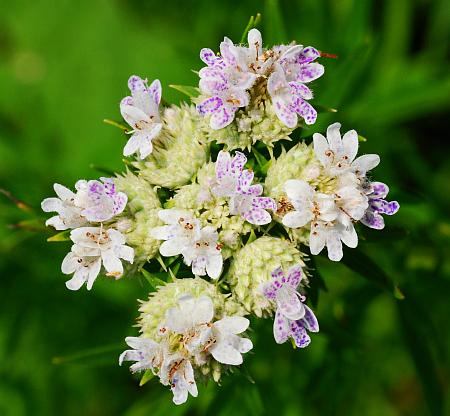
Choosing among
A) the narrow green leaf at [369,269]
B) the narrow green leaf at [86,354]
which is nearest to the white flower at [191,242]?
the narrow green leaf at [369,269]

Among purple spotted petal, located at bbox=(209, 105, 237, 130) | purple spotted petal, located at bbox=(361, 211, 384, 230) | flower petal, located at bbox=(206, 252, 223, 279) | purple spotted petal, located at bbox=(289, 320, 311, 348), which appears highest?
purple spotted petal, located at bbox=(209, 105, 237, 130)

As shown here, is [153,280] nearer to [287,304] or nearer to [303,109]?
[287,304]

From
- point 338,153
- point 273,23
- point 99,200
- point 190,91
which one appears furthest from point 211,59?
point 273,23

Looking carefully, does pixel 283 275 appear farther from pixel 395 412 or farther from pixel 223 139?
pixel 395 412

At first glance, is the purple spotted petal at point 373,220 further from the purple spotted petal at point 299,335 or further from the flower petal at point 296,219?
the purple spotted petal at point 299,335

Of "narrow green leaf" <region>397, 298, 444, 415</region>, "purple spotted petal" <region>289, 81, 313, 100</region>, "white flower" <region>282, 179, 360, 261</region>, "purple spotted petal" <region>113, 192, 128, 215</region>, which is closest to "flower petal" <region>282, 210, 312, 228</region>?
"white flower" <region>282, 179, 360, 261</region>

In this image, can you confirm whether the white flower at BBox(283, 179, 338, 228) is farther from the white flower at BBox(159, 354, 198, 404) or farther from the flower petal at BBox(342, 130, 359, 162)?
the white flower at BBox(159, 354, 198, 404)

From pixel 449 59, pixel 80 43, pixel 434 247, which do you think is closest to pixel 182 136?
pixel 434 247
